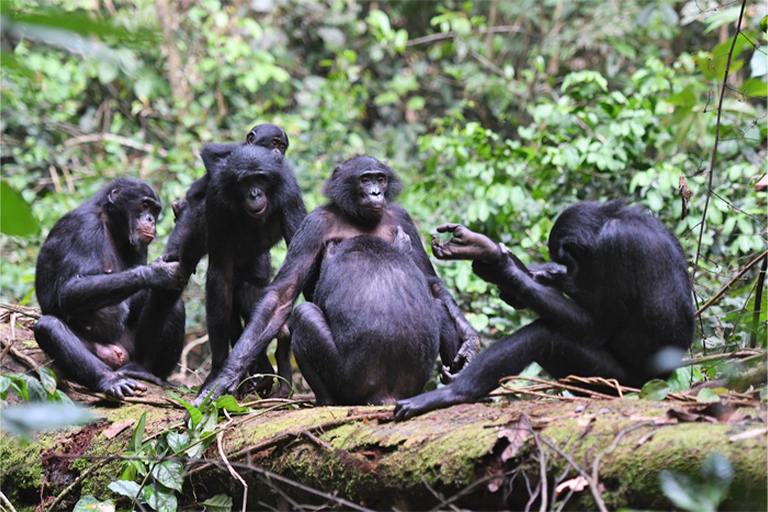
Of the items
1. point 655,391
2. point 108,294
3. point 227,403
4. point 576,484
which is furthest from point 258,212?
point 576,484

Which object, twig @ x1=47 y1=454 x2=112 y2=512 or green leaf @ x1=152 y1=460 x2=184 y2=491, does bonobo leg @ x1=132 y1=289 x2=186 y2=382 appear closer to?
twig @ x1=47 y1=454 x2=112 y2=512

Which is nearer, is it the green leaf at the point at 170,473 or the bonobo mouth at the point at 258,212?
the green leaf at the point at 170,473

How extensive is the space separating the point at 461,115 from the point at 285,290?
871cm

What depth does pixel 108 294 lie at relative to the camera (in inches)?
214

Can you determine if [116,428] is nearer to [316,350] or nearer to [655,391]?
[316,350]

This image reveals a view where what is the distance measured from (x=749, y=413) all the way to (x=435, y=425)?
1391mm

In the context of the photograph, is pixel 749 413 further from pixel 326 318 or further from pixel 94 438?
pixel 94 438

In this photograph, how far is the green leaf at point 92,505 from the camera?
3.84m

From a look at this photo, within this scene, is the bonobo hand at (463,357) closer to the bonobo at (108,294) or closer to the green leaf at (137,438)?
the green leaf at (137,438)

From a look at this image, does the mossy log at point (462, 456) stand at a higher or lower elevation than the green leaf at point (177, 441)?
higher

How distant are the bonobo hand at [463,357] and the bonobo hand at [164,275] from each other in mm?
2306

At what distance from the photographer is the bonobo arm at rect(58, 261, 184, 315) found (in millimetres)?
5414

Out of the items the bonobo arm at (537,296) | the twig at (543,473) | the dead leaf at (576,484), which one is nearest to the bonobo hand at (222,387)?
the bonobo arm at (537,296)

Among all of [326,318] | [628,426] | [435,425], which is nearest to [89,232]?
[326,318]
